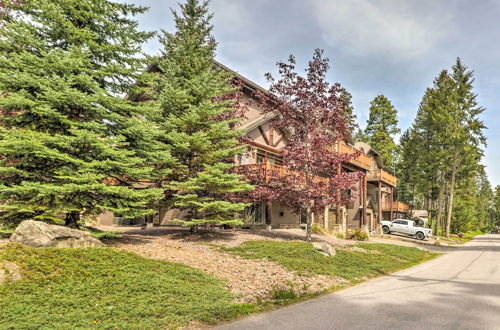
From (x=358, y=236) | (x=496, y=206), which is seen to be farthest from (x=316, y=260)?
(x=496, y=206)

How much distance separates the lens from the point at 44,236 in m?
7.38

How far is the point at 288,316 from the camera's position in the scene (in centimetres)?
583

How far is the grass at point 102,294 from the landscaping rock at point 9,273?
0.38 ft

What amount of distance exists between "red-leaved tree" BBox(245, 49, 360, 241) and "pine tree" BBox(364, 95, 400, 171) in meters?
40.4

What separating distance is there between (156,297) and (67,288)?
1679 millimetres

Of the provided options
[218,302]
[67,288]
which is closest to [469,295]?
[218,302]

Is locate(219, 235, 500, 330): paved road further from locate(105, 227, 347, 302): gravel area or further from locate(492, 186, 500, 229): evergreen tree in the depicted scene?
locate(492, 186, 500, 229): evergreen tree

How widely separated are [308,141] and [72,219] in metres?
11.2

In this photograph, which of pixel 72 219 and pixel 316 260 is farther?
pixel 316 260

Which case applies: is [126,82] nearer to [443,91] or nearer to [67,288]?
[67,288]

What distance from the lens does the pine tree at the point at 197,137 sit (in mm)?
12367

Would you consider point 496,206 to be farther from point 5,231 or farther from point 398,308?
point 5,231

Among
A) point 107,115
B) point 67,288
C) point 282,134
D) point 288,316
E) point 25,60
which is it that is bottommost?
point 288,316

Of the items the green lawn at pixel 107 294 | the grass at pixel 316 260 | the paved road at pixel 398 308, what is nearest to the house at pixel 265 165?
the grass at pixel 316 260
